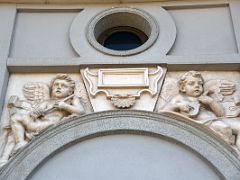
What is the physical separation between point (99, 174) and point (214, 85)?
241 centimetres

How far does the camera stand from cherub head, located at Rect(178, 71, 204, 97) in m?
7.86

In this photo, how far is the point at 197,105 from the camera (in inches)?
303

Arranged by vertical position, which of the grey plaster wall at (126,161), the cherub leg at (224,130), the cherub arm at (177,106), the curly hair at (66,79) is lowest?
the grey plaster wall at (126,161)

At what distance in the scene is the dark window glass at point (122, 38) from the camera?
905 cm

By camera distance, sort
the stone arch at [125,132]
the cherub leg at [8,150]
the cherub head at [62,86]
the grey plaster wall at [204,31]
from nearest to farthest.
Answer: the stone arch at [125,132] < the cherub leg at [8,150] < the cherub head at [62,86] < the grey plaster wall at [204,31]

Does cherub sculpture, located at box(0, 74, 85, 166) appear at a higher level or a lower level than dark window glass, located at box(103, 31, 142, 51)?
lower

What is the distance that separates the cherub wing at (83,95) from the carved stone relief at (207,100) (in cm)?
108

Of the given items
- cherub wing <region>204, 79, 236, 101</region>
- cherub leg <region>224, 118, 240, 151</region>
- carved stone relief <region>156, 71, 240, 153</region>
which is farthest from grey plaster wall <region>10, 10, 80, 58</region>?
cherub leg <region>224, 118, 240, 151</region>

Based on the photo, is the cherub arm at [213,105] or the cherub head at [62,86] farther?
the cherub head at [62,86]

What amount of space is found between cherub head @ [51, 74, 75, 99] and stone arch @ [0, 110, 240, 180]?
24.4 inches

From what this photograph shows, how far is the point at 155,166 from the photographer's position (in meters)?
7.11

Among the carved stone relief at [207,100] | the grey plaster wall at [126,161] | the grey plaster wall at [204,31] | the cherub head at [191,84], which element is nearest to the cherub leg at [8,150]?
the grey plaster wall at [126,161]

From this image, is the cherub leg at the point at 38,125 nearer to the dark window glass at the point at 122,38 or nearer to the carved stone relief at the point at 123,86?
the carved stone relief at the point at 123,86

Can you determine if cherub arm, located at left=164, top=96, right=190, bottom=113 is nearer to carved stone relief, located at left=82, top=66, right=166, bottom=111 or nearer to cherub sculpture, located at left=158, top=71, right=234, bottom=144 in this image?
cherub sculpture, located at left=158, top=71, right=234, bottom=144
